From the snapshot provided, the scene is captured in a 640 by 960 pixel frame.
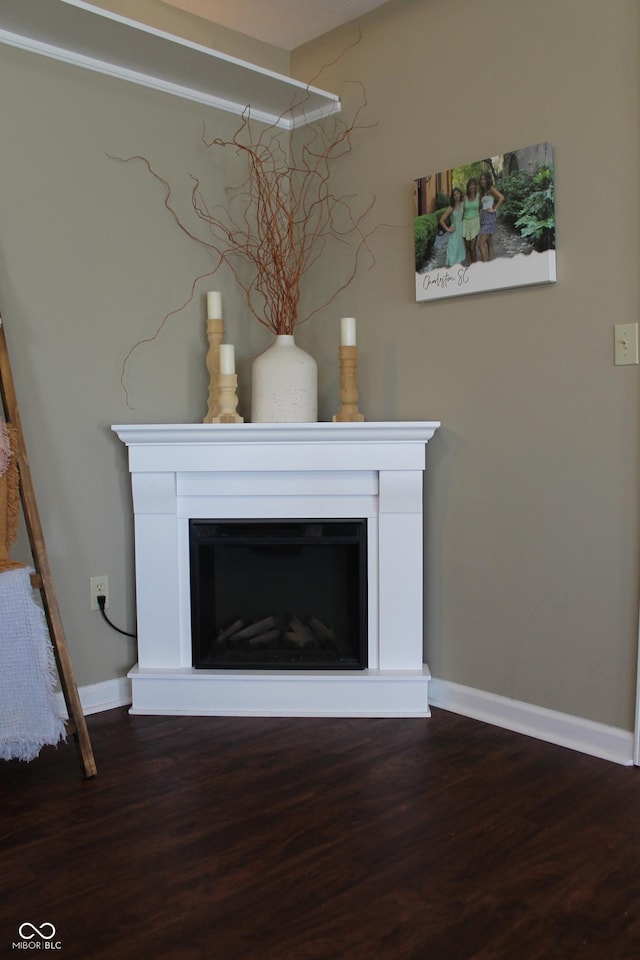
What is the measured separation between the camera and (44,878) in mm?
1825

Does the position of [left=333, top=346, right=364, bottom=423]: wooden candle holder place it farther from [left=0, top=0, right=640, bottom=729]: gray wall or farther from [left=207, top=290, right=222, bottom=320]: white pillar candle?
[left=207, top=290, right=222, bottom=320]: white pillar candle

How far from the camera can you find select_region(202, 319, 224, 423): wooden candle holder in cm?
297

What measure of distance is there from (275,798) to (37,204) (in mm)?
1900

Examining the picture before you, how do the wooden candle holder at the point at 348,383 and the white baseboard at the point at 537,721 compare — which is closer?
the white baseboard at the point at 537,721

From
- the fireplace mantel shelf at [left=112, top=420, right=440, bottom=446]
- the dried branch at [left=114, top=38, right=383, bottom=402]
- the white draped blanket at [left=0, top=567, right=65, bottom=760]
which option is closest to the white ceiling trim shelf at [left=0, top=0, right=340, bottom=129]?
the dried branch at [left=114, top=38, right=383, bottom=402]

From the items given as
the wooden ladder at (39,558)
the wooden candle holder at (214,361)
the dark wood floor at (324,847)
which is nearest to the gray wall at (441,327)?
the wooden candle holder at (214,361)

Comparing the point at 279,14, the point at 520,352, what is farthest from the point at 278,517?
the point at 279,14

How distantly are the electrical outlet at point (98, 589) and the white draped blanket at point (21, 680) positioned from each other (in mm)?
565

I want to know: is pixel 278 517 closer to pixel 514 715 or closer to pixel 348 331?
pixel 348 331

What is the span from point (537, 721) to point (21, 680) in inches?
58.7

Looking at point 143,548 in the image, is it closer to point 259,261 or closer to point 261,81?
point 259,261

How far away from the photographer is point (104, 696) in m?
2.88

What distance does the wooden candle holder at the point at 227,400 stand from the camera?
9.55 feet

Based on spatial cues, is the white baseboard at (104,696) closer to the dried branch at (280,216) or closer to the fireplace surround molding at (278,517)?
the fireplace surround molding at (278,517)
